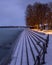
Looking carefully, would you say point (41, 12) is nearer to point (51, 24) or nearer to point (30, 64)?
point (51, 24)

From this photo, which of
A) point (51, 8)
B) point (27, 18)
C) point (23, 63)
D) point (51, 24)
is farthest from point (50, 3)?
point (23, 63)

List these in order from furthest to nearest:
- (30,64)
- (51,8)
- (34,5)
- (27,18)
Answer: (27,18) < (34,5) < (51,8) < (30,64)

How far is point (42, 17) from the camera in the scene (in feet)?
267

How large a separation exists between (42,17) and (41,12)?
190cm

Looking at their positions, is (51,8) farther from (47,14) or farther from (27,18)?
(27,18)

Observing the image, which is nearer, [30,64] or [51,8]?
[30,64]

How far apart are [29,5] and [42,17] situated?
9028 mm

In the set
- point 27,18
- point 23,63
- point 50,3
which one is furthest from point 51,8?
point 23,63

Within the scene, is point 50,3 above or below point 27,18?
above

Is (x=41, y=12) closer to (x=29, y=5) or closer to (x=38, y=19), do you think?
(x=38, y=19)

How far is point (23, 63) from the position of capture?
1140cm

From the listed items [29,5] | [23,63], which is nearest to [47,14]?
[29,5]

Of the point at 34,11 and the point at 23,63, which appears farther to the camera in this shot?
the point at 34,11

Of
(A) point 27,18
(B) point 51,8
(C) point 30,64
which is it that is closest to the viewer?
(C) point 30,64
